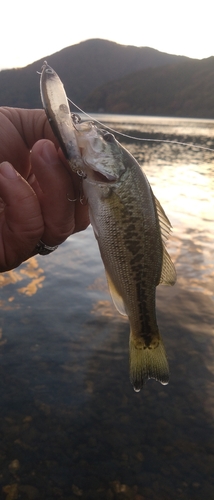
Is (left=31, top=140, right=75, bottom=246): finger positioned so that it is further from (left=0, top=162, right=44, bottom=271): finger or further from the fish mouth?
the fish mouth

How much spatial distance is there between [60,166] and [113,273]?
3.29 ft

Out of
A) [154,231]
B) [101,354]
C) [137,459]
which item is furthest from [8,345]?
[154,231]

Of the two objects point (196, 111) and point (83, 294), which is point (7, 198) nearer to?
point (83, 294)

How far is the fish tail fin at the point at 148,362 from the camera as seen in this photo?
3.72m

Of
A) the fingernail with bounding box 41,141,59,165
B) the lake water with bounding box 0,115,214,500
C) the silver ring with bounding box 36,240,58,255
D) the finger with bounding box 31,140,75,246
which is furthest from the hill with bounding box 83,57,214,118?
the fingernail with bounding box 41,141,59,165

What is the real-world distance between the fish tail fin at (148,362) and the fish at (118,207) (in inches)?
14.6

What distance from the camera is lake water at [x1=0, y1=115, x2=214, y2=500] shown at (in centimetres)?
539

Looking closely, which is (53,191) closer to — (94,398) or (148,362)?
(148,362)

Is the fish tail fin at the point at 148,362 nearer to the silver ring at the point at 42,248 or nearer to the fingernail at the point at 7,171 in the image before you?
the silver ring at the point at 42,248

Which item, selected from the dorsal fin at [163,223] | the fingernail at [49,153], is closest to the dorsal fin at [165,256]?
the dorsal fin at [163,223]

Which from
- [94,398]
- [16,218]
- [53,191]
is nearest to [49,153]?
[53,191]

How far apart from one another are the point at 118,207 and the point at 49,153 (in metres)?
0.70

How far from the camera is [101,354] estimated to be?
7703 millimetres

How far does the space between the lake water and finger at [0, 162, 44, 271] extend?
3.35m
